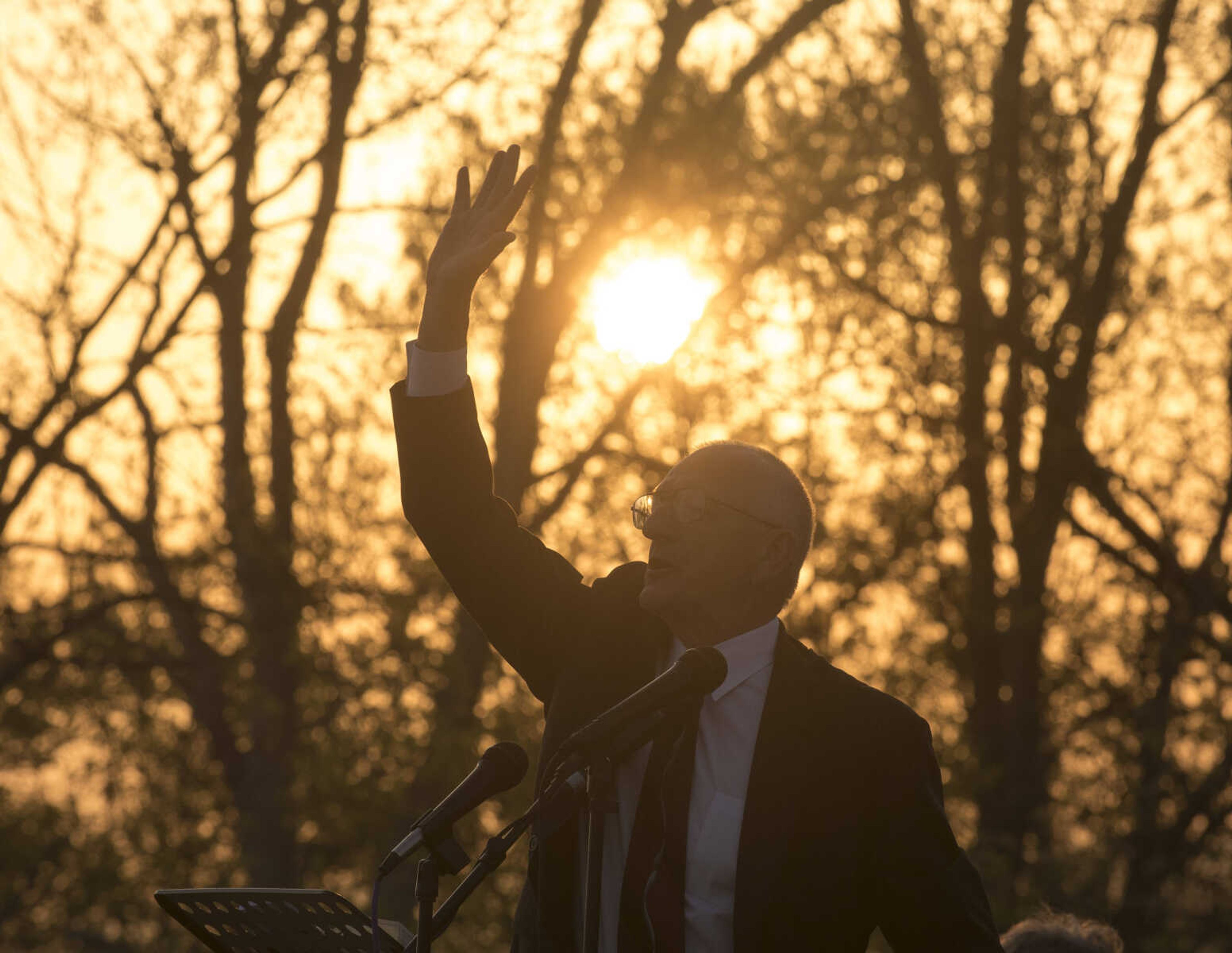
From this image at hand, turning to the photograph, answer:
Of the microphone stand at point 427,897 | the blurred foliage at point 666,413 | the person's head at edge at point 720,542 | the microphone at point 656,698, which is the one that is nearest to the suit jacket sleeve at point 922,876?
the person's head at edge at point 720,542

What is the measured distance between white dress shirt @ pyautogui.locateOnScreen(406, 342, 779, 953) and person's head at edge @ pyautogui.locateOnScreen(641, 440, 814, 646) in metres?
0.06

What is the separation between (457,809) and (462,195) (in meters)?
1.31

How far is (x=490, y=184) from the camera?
3.39m

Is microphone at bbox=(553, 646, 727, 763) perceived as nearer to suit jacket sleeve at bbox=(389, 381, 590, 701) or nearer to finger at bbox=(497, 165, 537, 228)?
suit jacket sleeve at bbox=(389, 381, 590, 701)

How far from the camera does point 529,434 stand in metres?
12.9

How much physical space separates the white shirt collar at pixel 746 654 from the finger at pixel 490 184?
3.24 ft

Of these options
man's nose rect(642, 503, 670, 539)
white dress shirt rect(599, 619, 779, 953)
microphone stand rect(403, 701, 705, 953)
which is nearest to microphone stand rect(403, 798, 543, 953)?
microphone stand rect(403, 701, 705, 953)

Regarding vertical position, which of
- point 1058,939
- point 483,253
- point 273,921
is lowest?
point 273,921

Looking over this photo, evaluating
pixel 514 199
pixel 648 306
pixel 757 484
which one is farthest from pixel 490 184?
pixel 648 306

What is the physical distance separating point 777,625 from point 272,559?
9.79 metres

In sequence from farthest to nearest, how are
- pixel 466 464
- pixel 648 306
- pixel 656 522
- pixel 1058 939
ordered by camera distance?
pixel 648 306
pixel 1058 939
pixel 656 522
pixel 466 464

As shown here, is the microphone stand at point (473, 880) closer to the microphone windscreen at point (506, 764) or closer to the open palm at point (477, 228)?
the microphone windscreen at point (506, 764)

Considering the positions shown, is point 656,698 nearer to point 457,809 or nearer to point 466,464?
point 457,809

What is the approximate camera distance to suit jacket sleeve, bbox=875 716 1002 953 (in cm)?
306
